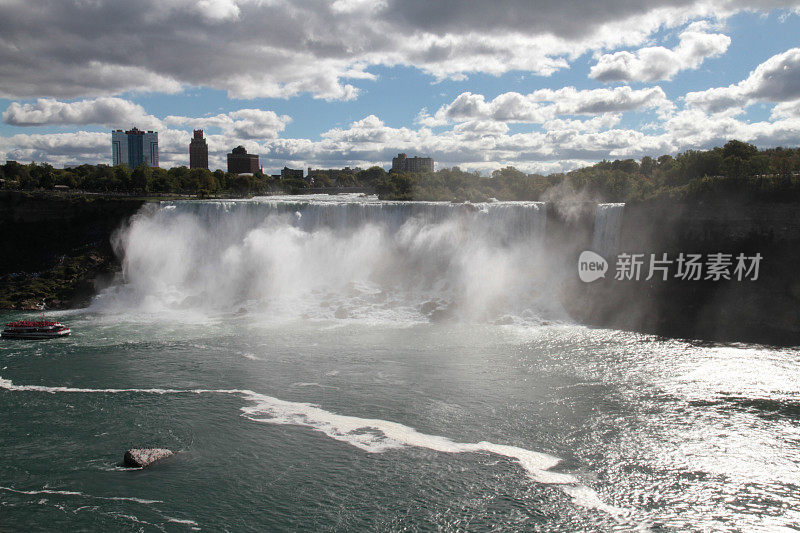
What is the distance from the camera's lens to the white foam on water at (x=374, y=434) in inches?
626

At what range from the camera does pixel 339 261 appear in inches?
1746

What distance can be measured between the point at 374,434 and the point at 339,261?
26.4 metres

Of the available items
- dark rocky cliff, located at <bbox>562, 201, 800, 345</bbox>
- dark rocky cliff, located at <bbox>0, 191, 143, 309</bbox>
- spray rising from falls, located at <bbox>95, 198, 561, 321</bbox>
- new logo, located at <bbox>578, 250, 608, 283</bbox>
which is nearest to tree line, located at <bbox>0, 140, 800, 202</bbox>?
dark rocky cliff, located at <bbox>562, 201, 800, 345</bbox>

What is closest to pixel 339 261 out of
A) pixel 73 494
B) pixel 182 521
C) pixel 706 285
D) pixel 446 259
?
pixel 446 259

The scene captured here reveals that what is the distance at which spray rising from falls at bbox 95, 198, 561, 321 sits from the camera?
38.4m

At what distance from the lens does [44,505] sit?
1495 cm

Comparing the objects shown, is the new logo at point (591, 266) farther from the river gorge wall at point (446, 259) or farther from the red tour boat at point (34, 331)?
the red tour boat at point (34, 331)

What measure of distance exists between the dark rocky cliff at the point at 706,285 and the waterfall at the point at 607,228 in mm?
432

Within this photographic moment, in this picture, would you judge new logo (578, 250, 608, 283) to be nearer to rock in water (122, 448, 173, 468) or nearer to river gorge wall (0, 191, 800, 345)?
river gorge wall (0, 191, 800, 345)

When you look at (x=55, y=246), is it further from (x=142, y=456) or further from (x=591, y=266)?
(x=591, y=266)

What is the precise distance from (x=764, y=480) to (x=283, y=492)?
12.9 metres

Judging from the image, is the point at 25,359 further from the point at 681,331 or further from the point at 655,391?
the point at 681,331

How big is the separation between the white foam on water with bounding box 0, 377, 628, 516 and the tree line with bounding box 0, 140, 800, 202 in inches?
1114

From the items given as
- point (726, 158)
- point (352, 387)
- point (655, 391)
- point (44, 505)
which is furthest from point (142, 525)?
point (726, 158)
